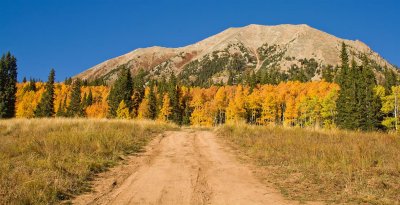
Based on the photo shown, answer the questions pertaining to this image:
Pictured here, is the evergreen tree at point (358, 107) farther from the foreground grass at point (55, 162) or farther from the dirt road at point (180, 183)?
the foreground grass at point (55, 162)

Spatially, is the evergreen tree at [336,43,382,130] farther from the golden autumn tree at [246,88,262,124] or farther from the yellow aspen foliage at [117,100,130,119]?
the yellow aspen foliage at [117,100,130,119]

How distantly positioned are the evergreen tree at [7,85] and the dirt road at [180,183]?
7484 cm

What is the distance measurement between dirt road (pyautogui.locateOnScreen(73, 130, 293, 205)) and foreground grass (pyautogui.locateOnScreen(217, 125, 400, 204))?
996mm

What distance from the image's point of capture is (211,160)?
14.0 m

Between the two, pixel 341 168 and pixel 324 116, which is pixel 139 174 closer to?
pixel 341 168

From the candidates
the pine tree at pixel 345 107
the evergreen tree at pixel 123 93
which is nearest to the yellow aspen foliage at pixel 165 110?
the evergreen tree at pixel 123 93

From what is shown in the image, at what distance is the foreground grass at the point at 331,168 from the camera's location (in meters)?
8.88

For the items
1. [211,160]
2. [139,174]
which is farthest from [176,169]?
[211,160]

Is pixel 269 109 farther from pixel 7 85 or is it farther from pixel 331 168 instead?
pixel 331 168

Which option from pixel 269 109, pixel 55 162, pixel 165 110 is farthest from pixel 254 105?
pixel 55 162

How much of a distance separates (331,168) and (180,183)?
17.3ft

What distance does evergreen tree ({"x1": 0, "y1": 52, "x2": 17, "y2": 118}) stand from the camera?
3027 inches

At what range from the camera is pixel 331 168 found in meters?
11.4

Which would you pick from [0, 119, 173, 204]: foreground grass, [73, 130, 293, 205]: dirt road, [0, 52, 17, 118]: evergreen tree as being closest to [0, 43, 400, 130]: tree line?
[0, 52, 17, 118]: evergreen tree
